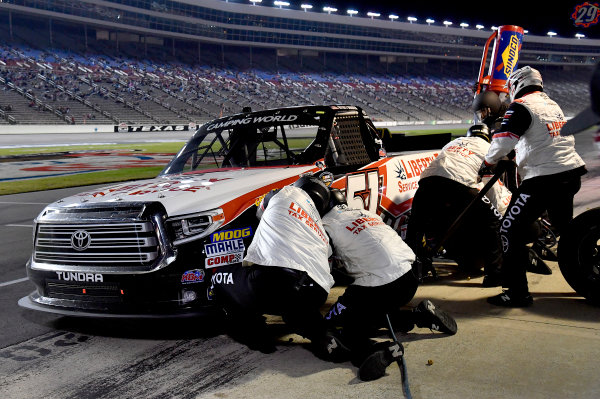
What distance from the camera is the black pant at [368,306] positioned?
3.50m

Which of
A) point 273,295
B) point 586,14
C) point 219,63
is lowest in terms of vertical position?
point 219,63

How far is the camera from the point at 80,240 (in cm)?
389

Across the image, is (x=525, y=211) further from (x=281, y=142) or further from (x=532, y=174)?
(x=281, y=142)

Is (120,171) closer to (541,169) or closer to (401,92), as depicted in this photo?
(541,169)

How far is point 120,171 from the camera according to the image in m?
17.2

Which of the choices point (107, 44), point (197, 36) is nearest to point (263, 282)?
point (107, 44)

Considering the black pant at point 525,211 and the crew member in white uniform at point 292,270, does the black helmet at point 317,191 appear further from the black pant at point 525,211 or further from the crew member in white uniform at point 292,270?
the black pant at point 525,211

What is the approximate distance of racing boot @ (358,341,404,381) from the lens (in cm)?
316

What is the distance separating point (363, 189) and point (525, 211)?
1.44 meters

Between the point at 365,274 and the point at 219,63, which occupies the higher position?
the point at 365,274

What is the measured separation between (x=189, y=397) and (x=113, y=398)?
0.41m

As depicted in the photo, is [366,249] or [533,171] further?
[533,171]

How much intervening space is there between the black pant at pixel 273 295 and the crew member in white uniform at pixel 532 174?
1858 millimetres

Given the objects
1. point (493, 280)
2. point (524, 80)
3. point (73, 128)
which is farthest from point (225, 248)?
point (73, 128)
